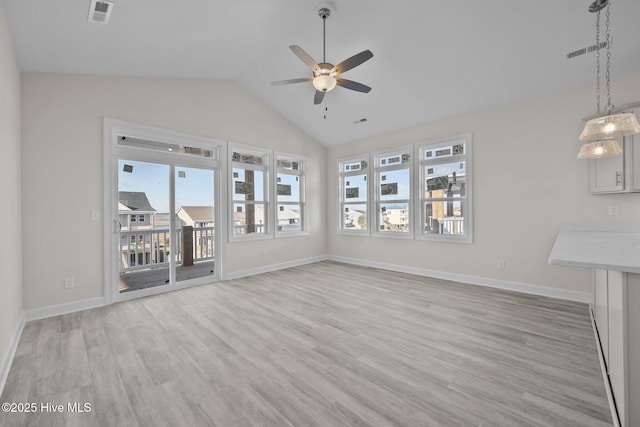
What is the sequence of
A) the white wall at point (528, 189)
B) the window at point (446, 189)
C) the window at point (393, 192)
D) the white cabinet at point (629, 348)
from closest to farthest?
the white cabinet at point (629, 348) < the white wall at point (528, 189) < the window at point (446, 189) < the window at point (393, 192)

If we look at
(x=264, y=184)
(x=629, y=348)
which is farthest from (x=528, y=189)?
(x=264, y=184)

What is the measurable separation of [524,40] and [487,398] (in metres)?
3.79

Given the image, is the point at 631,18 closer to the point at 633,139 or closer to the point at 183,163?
the point at 633,139

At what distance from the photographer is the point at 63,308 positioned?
3.47 metres

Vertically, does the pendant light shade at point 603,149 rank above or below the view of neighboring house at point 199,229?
above

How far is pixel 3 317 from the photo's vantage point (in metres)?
2.27

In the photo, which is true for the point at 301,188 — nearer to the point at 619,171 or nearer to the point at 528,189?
the point at 528,189

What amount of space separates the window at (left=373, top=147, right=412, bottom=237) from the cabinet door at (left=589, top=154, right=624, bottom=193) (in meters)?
2.64

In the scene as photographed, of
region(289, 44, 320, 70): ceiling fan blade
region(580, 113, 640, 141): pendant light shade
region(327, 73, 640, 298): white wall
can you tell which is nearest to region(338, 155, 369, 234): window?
region(327, 73, 640, 298): white wall

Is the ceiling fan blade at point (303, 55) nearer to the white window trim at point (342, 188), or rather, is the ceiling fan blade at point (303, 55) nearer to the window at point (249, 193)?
the window at point (249, 193)

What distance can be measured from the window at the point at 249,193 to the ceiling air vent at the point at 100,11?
2619 mm

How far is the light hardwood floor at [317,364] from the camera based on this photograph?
1735 mm

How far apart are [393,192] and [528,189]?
92.2 inches

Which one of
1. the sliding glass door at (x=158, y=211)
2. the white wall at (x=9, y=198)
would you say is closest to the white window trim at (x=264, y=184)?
the sliding glass door at (x=158, y=211)
